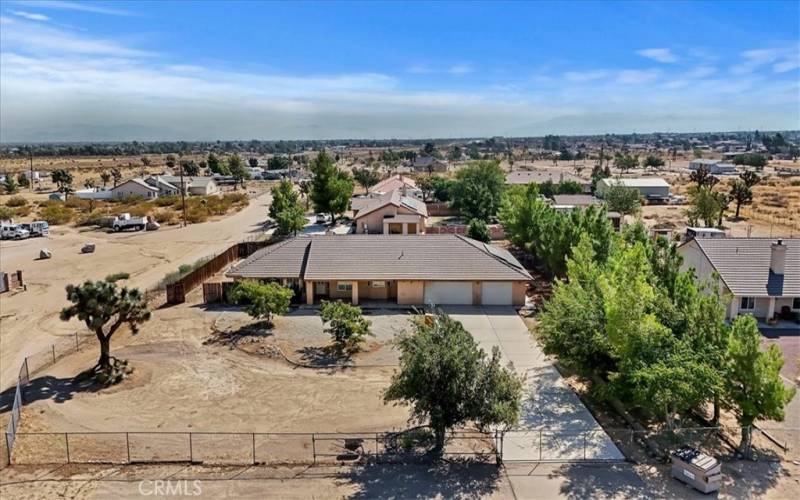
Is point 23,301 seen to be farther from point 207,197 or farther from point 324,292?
point 207,197

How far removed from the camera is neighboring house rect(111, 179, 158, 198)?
318 feet

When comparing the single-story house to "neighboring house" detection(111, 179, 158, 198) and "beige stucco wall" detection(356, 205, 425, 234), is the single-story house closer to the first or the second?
"neighboring house" detection(111, 179, 158, 198)

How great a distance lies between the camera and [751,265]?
35.3 meters

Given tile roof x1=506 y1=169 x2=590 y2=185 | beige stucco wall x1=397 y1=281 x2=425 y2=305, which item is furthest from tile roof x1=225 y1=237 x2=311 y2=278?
tile roof x1=506 y1=169 x2=590 y2=185

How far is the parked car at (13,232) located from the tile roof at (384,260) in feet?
130

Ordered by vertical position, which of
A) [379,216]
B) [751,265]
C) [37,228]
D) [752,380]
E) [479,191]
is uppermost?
[479,191]

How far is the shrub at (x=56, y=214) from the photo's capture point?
7469 cm

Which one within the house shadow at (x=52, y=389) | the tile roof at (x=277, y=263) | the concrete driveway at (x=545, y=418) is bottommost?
the house shadow at (x=52, y=389)

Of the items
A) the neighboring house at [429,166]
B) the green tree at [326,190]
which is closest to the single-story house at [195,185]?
the green tree at [326,190]

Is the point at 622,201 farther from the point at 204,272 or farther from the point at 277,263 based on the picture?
the point at 204,272

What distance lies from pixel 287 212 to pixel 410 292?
2591 cm

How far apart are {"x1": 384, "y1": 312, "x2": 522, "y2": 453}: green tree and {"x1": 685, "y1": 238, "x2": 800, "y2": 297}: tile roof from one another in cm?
2141

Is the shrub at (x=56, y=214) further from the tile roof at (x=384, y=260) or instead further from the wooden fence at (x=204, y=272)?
the tile roof at (x=384, y=260)

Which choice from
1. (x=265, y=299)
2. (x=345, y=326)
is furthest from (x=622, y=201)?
(x=265, y=299)
